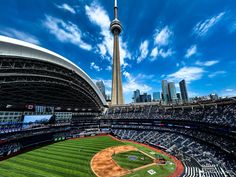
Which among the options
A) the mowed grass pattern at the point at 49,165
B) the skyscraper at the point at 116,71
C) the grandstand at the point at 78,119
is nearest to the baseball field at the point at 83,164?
the mowed grass pattern at the point at 49,165

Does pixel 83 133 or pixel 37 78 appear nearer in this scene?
pixel 37 78

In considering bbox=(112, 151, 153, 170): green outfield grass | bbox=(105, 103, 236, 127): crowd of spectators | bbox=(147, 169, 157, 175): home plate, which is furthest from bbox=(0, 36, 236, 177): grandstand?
bbox=(112, 151, 153, 170): green outfield grass

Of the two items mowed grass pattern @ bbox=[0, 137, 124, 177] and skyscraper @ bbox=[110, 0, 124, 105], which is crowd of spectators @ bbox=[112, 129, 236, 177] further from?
skyscraper @ bbox=[110, 0, 124, 105]

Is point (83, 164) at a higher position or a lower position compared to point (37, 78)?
lower

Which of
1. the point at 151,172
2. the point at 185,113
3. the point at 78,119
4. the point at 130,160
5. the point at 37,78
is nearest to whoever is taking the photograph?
the point at 151,172

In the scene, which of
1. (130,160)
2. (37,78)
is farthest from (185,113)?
(37,78)

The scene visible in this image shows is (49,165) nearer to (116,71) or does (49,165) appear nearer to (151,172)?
(151,172)

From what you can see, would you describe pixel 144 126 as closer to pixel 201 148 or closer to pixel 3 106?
pixel 201 148

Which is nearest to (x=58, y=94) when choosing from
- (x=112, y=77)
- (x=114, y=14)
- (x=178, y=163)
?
(x=178, y=163)
